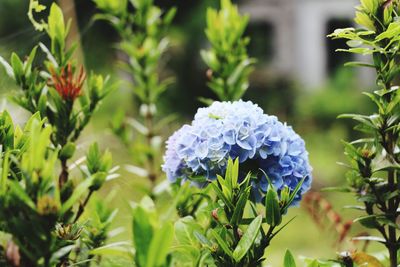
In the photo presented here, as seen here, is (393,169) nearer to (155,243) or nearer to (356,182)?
(356,182)

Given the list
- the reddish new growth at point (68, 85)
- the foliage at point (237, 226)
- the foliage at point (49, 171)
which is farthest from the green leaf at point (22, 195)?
the reddish new growth at point (68, 85)

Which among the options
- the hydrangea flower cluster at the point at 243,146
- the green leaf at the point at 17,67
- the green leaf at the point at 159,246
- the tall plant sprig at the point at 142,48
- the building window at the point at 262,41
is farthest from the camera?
the building window at the point at 262,41

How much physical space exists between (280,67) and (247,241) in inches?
380

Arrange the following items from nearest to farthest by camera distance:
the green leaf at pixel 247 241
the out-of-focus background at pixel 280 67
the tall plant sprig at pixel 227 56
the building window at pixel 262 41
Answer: the green leaf at pixel 247 241, the tall plant sprig at pixel 227 56, the out-of-focus background at pixel 280 67, the building window at pixel 262 41

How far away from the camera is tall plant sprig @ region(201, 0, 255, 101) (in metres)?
2.08

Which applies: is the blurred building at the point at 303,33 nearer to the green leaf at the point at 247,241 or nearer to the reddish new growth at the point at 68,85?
the reddish new growth at the point at 68,85

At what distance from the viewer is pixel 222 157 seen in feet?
4.40

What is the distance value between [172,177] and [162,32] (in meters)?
1.26

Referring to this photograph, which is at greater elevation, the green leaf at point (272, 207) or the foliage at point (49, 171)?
the foliage at point (49, 171)

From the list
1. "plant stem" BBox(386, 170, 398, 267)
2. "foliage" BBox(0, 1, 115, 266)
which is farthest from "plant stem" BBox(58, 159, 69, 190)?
"plant stem" BBox(386, 170, 398, 267)

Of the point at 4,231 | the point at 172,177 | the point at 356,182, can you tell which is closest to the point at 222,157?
the point at 172,177

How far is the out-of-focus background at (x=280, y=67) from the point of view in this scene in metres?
8.88

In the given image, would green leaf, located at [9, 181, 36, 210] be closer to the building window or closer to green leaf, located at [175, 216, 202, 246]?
green leaf, located at [175, 216, 202, 246]

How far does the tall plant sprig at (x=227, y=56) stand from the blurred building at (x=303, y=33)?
8.42m
